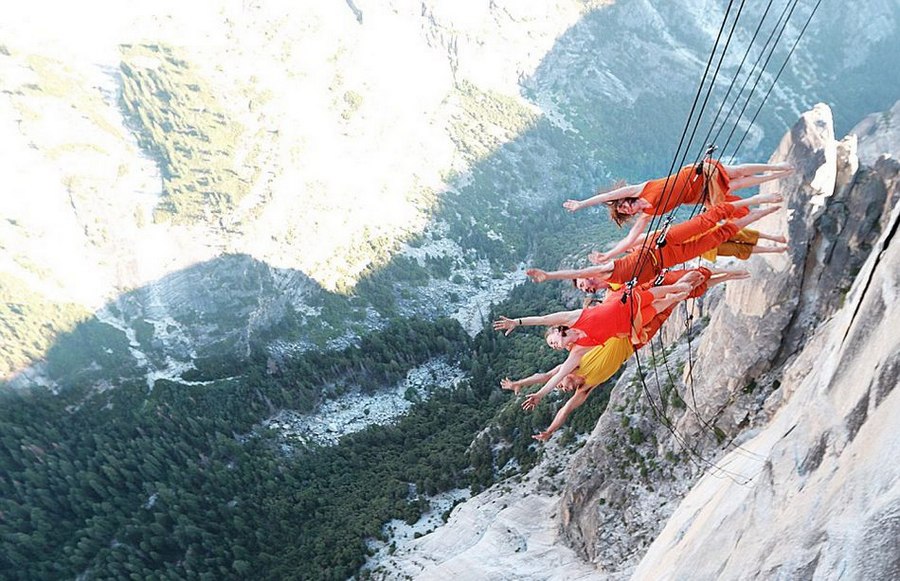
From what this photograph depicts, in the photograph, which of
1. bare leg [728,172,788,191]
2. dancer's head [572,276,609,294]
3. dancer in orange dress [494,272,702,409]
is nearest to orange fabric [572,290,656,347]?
dancer in orange dress [494,272,702,409]

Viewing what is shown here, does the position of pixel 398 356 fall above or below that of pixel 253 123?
below

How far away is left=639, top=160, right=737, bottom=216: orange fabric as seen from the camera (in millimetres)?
12430

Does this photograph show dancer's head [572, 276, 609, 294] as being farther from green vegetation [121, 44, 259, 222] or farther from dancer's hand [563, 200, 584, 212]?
green vegetation [121, 44, 259, 222]

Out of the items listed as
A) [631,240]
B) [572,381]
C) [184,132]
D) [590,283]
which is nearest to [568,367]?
[572,381]

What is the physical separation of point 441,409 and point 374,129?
9581 cm

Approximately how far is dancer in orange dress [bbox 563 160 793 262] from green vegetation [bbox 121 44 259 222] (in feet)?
372

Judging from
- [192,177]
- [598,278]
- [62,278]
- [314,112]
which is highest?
[314,112]

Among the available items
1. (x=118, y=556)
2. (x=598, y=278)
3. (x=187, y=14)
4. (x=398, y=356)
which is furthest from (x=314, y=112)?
(x=598, y=278)

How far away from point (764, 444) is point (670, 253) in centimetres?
706

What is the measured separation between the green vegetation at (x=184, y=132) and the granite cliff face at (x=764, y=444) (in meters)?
100

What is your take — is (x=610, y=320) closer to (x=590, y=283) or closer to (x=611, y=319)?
(x=611, y=319)

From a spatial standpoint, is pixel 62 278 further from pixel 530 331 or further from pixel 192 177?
pixel 530 331

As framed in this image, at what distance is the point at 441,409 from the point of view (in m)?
74.8

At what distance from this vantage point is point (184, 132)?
121 metres
